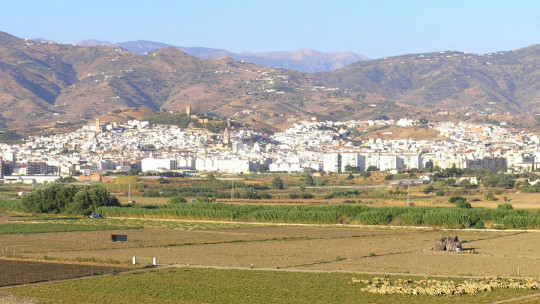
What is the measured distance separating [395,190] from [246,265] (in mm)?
47138

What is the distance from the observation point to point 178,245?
37812 mm

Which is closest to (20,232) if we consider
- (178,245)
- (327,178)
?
(178,245)

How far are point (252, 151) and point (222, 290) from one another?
11739cm

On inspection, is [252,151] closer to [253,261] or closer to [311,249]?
[311,249]

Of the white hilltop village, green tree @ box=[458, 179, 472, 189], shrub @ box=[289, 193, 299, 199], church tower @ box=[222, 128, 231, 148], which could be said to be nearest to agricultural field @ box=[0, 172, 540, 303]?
shrub @ box=[289, 193, 299, 199]

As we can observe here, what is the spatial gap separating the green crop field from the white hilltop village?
232ft

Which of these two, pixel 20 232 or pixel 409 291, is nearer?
pixel 409 291

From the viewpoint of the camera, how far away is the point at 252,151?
143m

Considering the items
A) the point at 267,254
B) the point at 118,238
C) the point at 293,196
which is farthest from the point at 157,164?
the point at 267,254

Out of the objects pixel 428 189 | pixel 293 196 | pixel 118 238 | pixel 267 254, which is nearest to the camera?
pixel 267 254

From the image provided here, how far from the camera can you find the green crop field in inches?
960

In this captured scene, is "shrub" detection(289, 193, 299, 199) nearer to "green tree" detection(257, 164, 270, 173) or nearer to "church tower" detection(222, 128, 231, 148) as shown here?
"green tree" detection(257, 164, 270, 173)

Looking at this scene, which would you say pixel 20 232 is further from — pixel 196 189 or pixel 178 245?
pixel 196 189

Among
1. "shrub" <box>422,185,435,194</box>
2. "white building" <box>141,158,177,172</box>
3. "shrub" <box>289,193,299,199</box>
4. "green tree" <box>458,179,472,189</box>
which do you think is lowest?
"shrub" <box>289,193,299,199</box>
